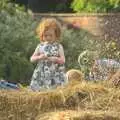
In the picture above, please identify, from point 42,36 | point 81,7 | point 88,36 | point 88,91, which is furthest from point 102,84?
point 81,7

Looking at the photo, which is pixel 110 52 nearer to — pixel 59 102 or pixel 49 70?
pixel 49 70

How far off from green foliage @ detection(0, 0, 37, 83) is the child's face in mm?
4728

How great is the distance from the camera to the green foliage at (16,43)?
12.6 metres

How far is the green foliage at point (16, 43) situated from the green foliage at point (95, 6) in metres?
2.74

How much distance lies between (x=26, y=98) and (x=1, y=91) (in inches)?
10.7

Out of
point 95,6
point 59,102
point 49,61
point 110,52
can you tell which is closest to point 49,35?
point 49,61

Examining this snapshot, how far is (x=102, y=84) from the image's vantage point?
5125 mm

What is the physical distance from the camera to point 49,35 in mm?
7402

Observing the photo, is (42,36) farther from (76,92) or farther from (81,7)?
(81,7)

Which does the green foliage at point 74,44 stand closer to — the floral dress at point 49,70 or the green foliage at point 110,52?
the green foliage at point 110,52

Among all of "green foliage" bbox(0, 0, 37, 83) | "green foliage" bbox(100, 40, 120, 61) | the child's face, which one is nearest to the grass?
the child's face

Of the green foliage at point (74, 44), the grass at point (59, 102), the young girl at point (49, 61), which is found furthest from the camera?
the green foliage at point (74, 44)

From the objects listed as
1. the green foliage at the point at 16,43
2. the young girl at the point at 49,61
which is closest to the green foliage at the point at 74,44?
the green foliage at the point at 16,43

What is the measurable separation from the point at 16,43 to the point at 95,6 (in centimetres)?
509
